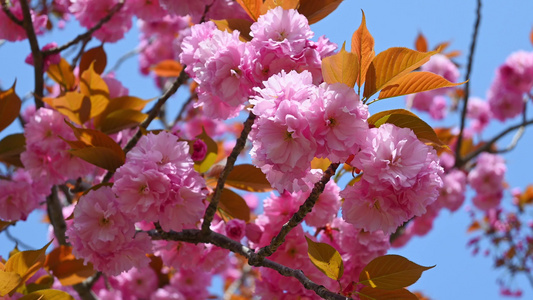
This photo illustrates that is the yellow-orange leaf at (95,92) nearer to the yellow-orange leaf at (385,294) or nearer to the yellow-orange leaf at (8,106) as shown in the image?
the yellow-orange leaf at (8,106)

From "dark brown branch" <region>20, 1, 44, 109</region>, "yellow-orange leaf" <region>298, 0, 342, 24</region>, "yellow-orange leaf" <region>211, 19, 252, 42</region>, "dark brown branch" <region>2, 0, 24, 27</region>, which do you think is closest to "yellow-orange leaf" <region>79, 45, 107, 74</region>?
"dark brown branch" <region>20, 1, 44, 109</region>

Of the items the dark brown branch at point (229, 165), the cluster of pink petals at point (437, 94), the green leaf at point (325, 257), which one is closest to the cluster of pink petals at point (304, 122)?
the green leaf at point (325, 257)

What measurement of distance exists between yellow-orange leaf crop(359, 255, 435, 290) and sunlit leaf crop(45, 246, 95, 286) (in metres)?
1.00

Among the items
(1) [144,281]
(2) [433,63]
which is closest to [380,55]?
(1) [144,281]

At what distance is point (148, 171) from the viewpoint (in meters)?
1.17

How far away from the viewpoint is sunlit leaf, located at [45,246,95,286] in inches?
64.6

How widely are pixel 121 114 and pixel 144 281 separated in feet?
4.43

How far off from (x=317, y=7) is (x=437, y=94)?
3.92 m

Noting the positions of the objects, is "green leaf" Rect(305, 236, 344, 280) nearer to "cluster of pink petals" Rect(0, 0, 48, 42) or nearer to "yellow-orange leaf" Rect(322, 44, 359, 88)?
"yellow-orange leaf" Rect(322, 44, 359, 88)

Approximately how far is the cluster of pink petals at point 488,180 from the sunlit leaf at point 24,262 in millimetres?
4271

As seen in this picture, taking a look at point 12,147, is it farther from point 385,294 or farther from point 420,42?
point 420,42

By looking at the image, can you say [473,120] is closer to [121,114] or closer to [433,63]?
[433,63]

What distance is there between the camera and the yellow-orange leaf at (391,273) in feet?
3.64

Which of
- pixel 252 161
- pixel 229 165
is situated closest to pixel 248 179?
pixel 229 165
